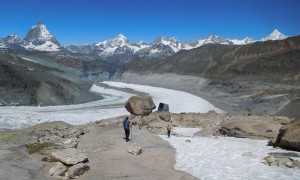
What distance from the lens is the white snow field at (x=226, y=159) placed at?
16047 millimetres

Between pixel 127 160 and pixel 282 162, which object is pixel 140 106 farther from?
pixel 282 162

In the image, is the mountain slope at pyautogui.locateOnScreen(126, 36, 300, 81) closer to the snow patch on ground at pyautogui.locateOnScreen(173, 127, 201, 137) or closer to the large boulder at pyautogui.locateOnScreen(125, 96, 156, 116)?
the large boulder at pyautogui.locateOnScreen(125, 96, 156, 116)

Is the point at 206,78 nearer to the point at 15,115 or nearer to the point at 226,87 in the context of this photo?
the point at 226,87

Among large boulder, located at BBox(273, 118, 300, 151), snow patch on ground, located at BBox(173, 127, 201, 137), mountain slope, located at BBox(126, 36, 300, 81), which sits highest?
mountain slope, located at BBox(126, 36, 300, 81)

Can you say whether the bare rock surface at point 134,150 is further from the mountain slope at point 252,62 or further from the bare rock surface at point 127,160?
the mountain slope at point 252,62

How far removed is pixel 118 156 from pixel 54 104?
255ft

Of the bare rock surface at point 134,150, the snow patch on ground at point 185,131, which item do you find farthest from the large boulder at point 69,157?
the snow patch on ground at point 185,131

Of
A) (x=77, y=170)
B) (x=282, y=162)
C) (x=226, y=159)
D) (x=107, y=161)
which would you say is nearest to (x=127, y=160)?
(x=107, y=161)

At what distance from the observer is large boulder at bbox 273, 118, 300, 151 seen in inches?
814

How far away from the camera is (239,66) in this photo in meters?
146

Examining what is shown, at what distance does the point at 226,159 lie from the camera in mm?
19375

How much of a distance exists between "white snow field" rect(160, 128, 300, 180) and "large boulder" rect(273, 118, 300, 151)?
58cm

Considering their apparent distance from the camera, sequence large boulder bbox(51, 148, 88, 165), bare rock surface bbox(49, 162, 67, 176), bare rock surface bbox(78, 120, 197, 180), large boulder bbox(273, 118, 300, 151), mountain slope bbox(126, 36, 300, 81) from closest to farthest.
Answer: bare rock surface bbox(78, 120, 197, 180) → bare rock surface bbox(49, 162, 67, 176) → large boulder bbox(51, 148, 88, 165) → large boulder bbox(273, 118, 300, 151) → mountain slope bbox(126, 36, 300, 81)

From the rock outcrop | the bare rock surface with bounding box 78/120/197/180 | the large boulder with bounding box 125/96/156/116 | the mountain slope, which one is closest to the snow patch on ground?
the bare rock surface with bounding box 78/120/197/180
